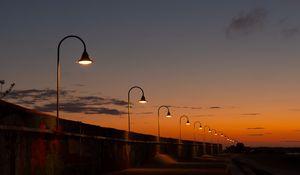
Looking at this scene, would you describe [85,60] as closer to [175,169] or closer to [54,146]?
[54,146]

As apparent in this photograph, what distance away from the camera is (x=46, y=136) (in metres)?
21.7

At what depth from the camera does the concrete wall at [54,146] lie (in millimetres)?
18031

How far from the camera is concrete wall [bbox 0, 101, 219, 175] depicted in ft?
59.2

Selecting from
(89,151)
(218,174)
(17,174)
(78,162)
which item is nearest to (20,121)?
(17,174)

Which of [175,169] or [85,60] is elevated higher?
[85,60]

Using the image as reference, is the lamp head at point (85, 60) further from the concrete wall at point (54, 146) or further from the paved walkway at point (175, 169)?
the paved walkway at point (175, 169)

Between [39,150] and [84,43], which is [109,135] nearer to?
[84,43]

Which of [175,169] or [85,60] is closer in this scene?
[85,60]

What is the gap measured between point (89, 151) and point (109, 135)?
521 cm

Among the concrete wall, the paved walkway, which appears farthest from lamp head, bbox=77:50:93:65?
the paved walkway

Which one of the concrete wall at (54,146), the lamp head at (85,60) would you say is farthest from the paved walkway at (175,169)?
the lamp head at (85,60)

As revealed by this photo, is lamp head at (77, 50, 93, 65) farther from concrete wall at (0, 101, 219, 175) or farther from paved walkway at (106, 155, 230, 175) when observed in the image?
Result: paved walkway at (106, 155, 230, 175)

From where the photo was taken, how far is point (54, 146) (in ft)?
74.7

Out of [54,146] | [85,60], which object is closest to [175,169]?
[85,60]
